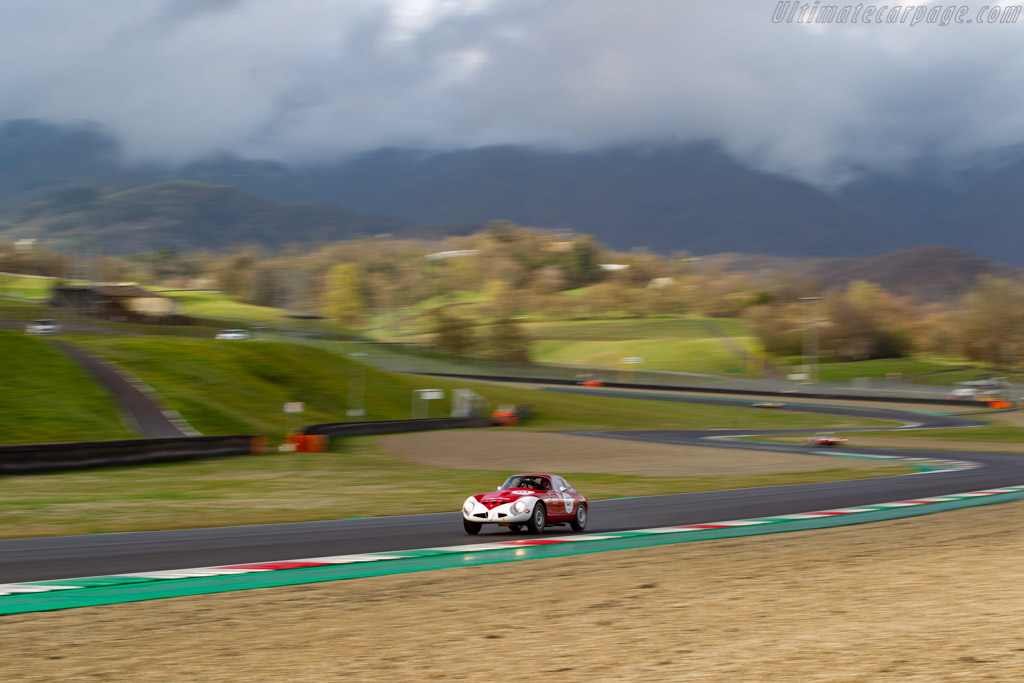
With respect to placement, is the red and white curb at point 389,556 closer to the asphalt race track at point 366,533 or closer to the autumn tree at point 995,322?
the asphalt race track at point 366,533

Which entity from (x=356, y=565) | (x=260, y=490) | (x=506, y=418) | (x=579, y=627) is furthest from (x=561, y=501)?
(x=506, y=418)

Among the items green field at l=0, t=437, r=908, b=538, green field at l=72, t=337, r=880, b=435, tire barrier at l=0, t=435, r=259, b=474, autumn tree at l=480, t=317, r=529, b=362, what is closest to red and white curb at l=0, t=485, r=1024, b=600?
green field at l=0, t=437, r=908, b=538

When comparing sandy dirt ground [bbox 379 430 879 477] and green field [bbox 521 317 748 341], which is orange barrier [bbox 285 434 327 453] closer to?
sandy dirt ground [bbox 379 430 879 477]

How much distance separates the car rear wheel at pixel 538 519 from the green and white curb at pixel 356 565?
24 cm

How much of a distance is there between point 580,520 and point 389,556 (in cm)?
399

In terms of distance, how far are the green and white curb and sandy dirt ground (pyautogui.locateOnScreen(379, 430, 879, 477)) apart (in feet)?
41.3

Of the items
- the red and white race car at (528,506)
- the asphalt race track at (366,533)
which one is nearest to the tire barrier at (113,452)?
the asphalt race track at (366,533)

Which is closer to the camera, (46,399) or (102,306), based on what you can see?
(46,399)

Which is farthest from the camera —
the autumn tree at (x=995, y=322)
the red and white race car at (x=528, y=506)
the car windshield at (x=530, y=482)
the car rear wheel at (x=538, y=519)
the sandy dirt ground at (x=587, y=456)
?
the autumn tree at (x=995, y=322)

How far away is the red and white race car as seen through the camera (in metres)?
14.0

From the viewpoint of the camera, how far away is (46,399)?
35.2m

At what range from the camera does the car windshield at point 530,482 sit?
1461 centimetres

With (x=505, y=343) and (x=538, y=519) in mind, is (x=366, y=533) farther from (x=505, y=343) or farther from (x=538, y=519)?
(x=505, y=343)

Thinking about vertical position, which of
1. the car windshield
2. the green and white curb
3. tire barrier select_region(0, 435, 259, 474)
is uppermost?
tire barrier select_region(0, 435, 259, 474)
